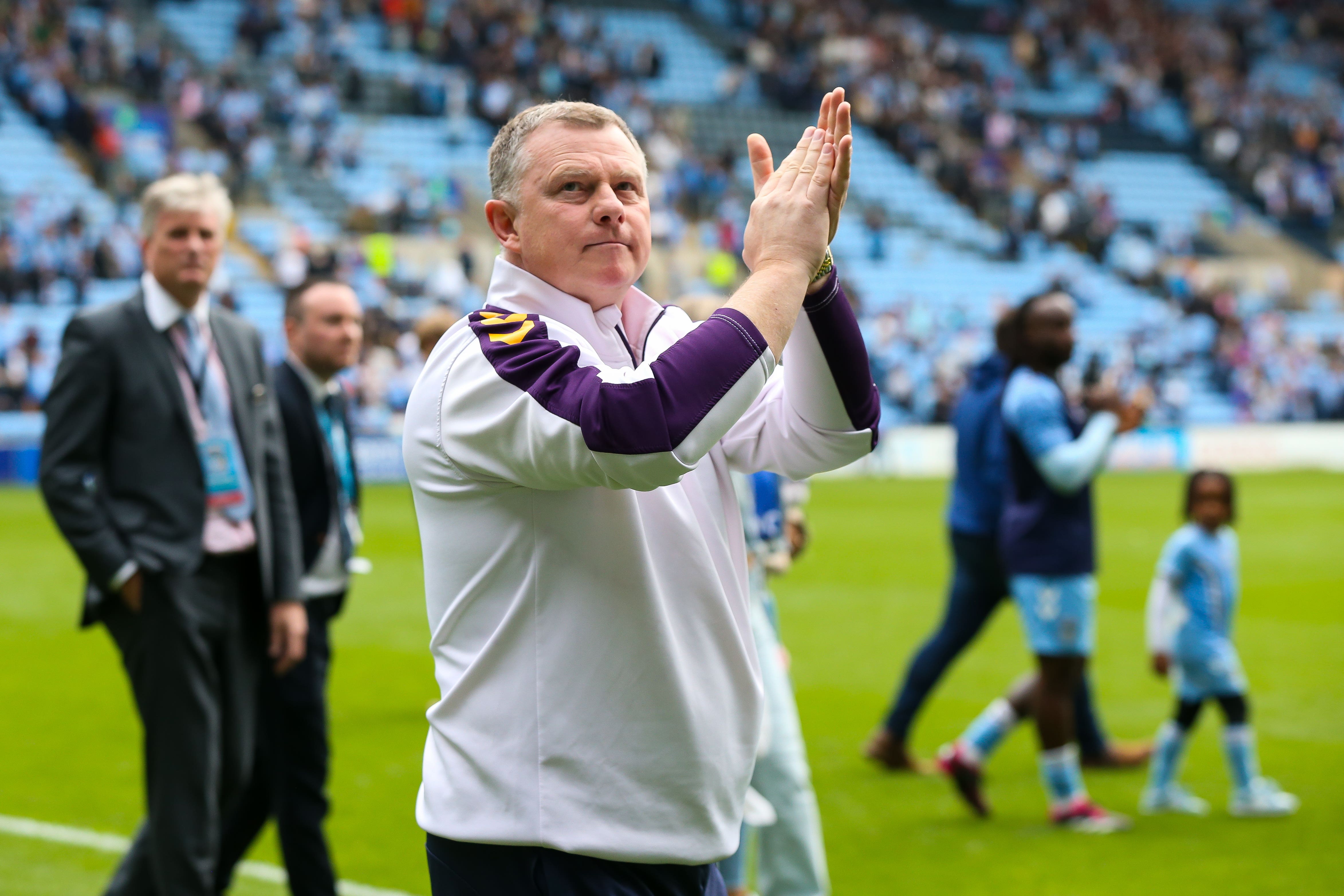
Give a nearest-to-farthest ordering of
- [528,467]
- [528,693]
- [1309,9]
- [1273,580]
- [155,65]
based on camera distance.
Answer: [528,467] → [528,693] → [1273,580] → [155,65] → [1309,9]

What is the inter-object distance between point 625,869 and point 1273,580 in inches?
511

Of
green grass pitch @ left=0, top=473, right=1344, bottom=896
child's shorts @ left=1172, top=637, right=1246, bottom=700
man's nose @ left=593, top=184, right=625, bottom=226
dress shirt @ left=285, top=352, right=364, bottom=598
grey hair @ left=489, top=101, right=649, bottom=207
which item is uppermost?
grey hair @ left=489, top=101, right=649, bottom=207

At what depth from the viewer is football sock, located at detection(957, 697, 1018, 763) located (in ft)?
20.5

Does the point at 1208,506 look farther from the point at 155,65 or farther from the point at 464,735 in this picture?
the point at 155,65

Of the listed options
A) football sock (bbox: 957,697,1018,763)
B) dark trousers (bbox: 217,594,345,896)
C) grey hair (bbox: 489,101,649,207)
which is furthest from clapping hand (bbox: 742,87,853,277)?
football sock (bbox: 957,697,1018,763)

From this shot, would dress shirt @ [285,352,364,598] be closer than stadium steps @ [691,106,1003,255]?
Yes

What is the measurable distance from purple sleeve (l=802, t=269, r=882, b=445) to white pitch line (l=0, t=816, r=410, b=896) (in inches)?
132

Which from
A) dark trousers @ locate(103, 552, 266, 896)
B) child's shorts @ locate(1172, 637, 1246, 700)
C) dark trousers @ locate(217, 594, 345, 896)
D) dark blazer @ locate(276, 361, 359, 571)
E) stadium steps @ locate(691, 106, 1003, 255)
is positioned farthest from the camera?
stadium steps @ locate(691, 106, 1003, 255)

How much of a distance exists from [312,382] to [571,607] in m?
2.93

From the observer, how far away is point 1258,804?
20.5 ft

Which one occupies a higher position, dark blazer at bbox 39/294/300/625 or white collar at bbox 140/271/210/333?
white collar at bbox 140/271/210/333

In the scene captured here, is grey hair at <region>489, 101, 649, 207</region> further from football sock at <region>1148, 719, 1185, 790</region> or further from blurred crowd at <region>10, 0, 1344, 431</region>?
blurred crowd at <region>10, 0, 1344, 431</region>

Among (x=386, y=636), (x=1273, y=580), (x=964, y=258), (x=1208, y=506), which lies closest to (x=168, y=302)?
(x=1208, y=506)

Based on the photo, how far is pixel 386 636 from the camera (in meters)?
11.2
